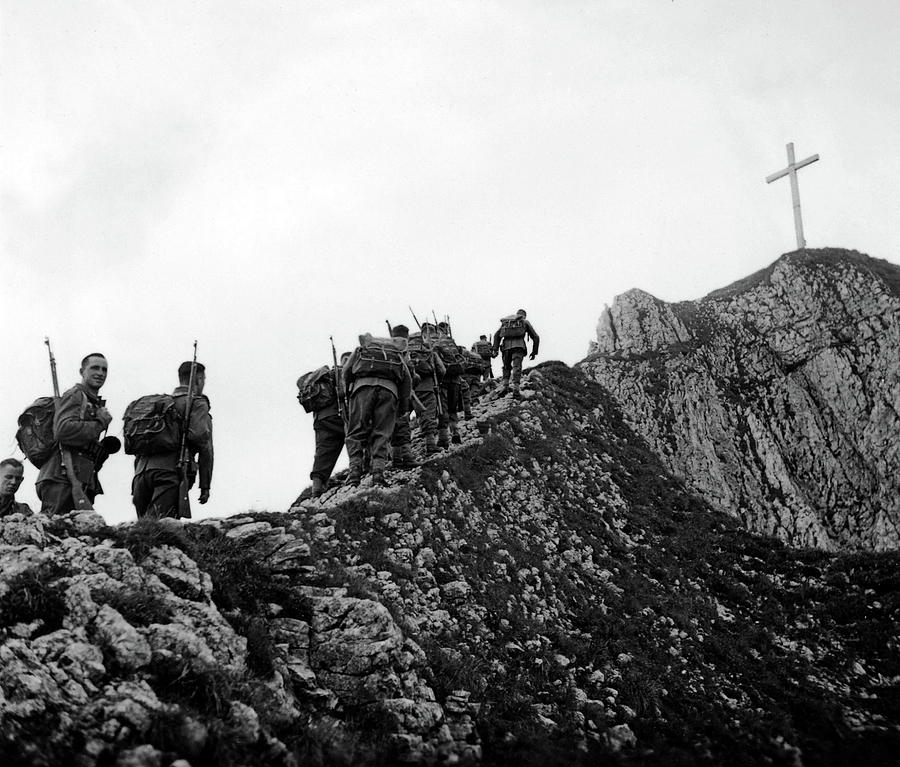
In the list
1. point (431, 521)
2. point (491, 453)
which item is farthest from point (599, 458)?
point (431, 521)

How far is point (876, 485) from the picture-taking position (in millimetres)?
36781

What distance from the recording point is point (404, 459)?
54.2 feet

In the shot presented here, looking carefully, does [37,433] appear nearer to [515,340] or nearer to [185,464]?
[185,464]

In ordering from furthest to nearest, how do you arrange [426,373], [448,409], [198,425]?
[448,409] → [426,373] → [198,425]

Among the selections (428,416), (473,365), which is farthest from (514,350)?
(428,416)

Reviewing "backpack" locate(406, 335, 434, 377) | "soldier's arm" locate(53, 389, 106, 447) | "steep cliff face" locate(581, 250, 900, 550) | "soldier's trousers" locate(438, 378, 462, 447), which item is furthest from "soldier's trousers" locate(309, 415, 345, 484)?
"steep cliff face" locate(581, 250, 900, 550)

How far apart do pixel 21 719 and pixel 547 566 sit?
399 inches

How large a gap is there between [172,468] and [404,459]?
19.7ft

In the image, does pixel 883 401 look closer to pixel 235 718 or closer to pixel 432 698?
pixel 432 698

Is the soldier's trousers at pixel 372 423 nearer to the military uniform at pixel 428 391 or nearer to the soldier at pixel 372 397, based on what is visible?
the soldier at pixel 372 397

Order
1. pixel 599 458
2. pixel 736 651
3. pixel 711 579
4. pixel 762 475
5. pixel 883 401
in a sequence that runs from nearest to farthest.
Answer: pixel 736 651 < pixel 711 579 < pixel 599 458 < pixel 762 475 < pixel 883 401

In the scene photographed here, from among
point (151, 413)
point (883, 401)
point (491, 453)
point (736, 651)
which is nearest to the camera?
point (151, 413)

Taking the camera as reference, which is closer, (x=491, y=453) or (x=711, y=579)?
(x=711, y=579)

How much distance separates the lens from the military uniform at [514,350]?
1112 inches
